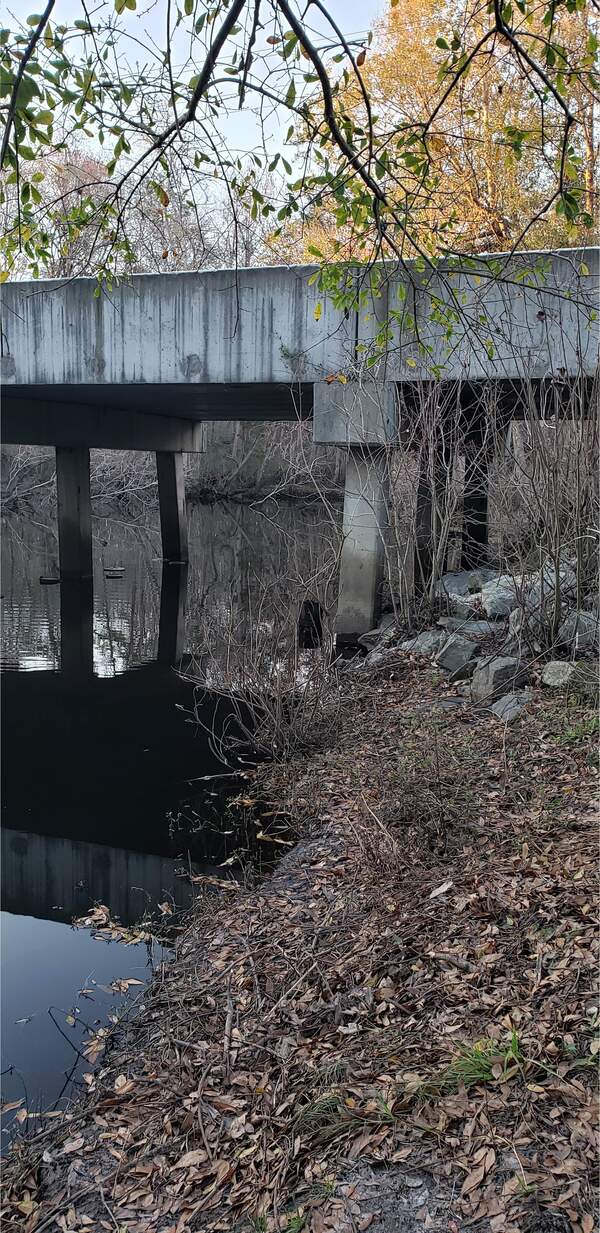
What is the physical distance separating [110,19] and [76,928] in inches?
194

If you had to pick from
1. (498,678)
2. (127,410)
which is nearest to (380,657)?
(498,678)

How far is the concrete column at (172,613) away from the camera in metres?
15.0

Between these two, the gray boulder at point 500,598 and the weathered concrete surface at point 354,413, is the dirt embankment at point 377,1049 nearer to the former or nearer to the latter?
the gray boulder at point 500,598

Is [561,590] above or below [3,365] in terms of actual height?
below

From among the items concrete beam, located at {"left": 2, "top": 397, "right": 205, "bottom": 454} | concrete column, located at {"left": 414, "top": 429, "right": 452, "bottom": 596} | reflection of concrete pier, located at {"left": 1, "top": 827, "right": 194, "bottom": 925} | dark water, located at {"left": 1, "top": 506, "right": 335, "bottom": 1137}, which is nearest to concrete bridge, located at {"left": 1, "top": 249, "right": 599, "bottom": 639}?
concrete column, located at {"left": 414, "top": 429, "right": 452, "bottom": 596}

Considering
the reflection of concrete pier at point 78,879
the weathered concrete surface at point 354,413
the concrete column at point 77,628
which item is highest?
the weathered concrete surface at point 354,413

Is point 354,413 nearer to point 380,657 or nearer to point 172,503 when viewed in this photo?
point 380,657

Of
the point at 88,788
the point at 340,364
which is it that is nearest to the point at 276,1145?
the point at 88,788

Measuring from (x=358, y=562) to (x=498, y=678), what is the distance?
5.30m

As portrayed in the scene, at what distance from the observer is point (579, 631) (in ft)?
27.8

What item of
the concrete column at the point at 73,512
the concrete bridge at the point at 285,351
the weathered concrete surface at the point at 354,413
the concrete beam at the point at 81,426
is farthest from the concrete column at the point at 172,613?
the weathered concrete surface at the point at 354,413

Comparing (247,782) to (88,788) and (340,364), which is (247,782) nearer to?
(88,788)

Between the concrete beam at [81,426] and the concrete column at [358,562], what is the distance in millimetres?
8353

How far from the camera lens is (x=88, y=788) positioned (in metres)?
8.80
